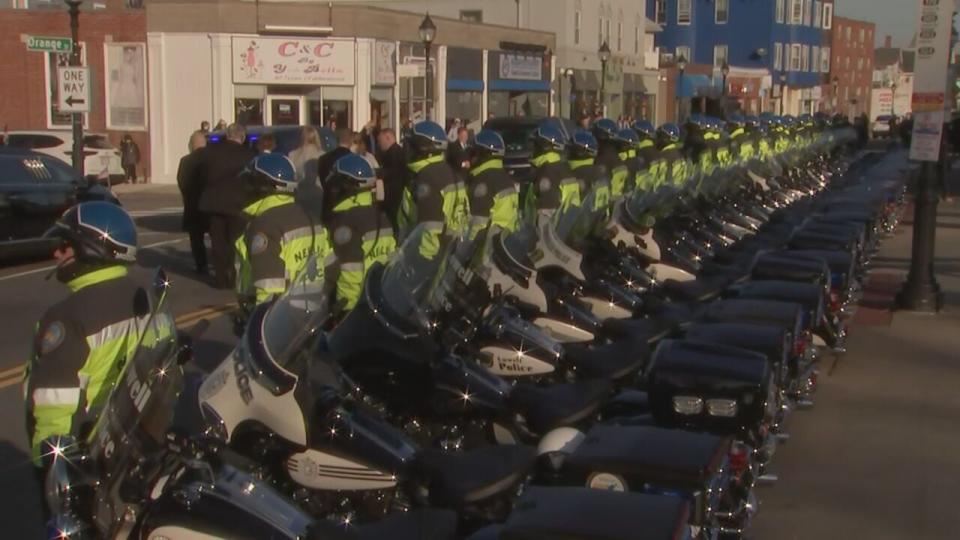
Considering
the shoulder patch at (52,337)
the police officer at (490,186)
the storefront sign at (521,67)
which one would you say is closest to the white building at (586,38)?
the storefront sign at (521,67)

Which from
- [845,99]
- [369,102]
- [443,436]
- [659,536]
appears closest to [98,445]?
[659,536]

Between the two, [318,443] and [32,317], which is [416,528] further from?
[32,317]

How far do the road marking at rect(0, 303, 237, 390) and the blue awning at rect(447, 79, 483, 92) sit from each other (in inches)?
1201

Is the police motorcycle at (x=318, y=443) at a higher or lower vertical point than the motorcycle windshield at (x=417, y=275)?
lower

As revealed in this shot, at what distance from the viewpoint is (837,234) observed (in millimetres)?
12828

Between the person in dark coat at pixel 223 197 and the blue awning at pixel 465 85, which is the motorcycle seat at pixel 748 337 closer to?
the person in dark coat at pixel 223 197

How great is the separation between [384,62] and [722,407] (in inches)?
1302

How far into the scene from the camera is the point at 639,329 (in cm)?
845

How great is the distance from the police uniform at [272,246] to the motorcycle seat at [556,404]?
1862 mm

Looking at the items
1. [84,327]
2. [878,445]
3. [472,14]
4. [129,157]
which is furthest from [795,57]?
[84,327]

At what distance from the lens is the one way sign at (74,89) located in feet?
65.5

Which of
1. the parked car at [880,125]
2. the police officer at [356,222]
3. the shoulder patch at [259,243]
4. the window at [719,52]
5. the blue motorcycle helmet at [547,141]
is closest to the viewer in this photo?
the shoulder patch at [259,243]

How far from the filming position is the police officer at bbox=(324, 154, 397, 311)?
8.83 m

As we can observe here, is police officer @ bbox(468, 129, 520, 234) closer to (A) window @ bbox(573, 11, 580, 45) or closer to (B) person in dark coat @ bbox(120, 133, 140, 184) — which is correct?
(B) person in dark coat @ bbox(120, 133, 140, 184)
